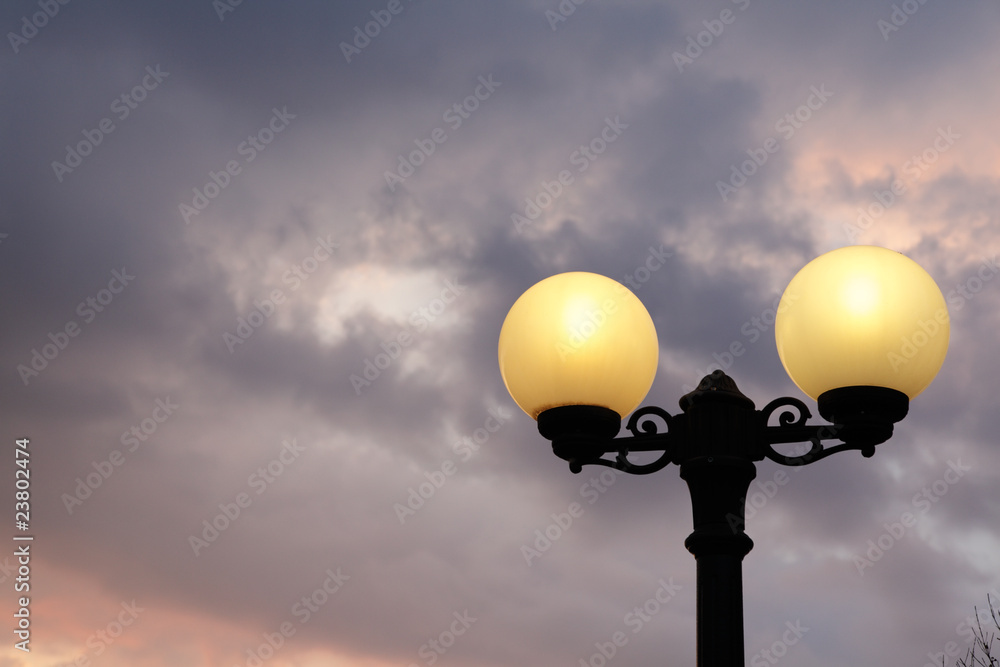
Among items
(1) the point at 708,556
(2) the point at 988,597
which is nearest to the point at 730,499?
Result: (1) the point at 708,556

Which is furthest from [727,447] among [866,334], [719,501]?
[866,334]

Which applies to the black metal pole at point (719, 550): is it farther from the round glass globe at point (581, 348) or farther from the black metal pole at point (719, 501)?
the round glass globe at point (581, 348)

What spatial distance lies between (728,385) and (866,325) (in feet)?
1.94

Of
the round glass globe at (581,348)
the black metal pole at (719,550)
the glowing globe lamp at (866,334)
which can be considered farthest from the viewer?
the round glass globe at (581,348)

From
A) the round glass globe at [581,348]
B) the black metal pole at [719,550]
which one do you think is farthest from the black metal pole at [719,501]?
the round glass globe at [581,348]

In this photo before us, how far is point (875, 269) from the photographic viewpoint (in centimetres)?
450

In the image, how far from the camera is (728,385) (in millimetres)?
4477

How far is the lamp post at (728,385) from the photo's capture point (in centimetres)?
433

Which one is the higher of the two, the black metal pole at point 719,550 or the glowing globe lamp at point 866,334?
the glowing globe lamp at point 866,334

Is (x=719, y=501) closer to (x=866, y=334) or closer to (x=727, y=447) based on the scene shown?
(x=727, y=447)

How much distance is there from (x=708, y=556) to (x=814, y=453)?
1.89 ft

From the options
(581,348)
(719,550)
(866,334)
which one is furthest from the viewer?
(581,348)

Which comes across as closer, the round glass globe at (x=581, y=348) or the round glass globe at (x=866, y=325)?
the round glass globe at (x=866, y=325)

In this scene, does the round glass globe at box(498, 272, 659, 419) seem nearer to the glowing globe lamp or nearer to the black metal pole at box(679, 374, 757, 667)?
the black metal pole at box(679, 374, 757, 667)
